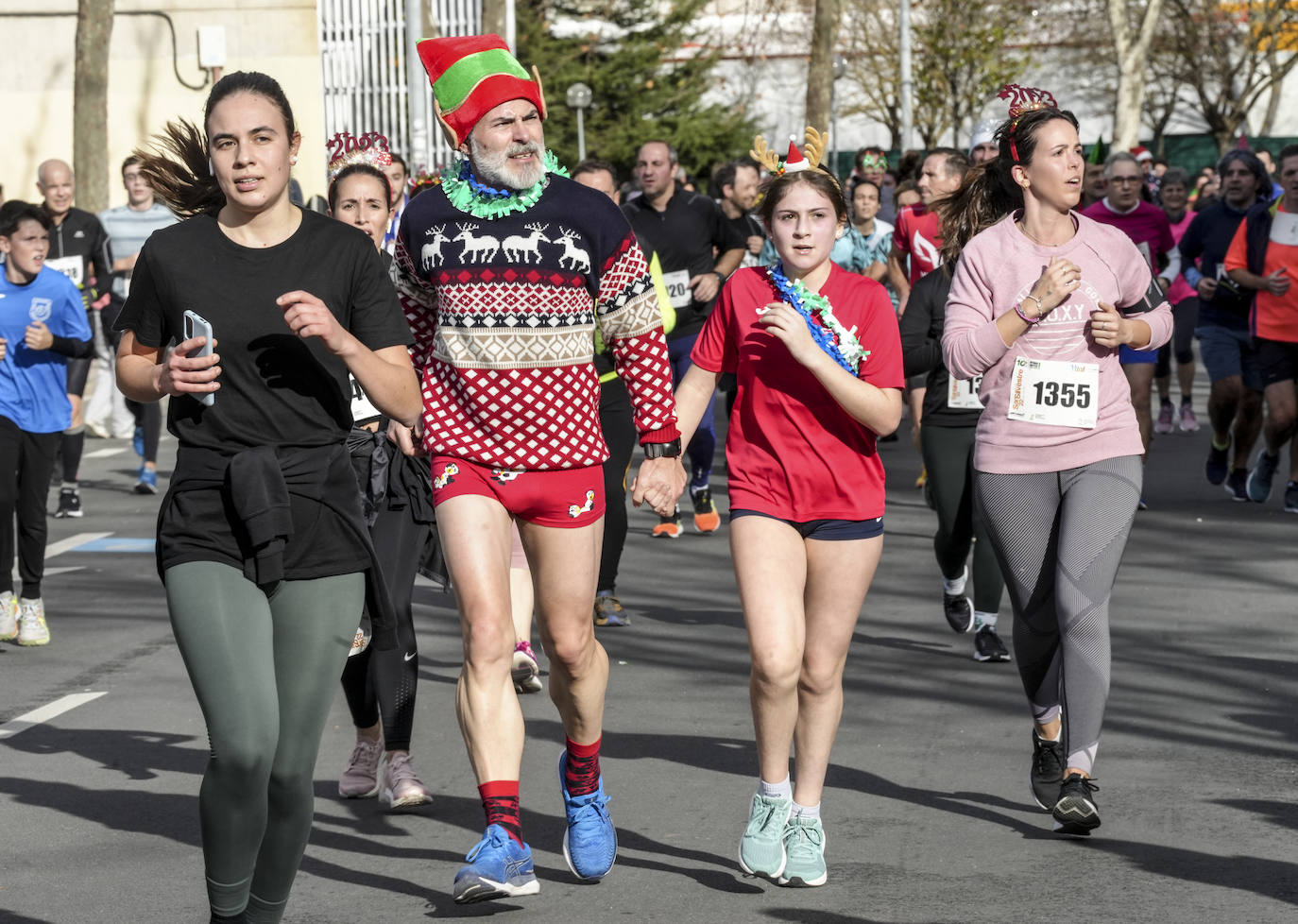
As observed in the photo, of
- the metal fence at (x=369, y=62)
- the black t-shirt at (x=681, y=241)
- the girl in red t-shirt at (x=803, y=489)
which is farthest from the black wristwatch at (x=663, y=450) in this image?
the metal fence at (x=369, y=62)

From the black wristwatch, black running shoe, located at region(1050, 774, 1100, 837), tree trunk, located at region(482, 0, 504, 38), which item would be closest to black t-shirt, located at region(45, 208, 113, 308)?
the black wristwatch

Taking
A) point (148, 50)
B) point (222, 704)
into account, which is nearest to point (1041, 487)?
point (222, 704)

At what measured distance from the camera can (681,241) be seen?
12.4m

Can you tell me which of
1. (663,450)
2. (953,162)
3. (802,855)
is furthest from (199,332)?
(953,162)

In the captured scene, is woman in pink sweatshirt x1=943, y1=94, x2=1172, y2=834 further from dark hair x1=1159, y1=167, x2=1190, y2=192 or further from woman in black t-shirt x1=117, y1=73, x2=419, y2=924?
dark hair x1=1159, y1=167, x2=1190, y2=192

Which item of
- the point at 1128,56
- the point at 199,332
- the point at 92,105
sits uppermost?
the point at 1128,56

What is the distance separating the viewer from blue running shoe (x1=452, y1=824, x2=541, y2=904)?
16.5ft

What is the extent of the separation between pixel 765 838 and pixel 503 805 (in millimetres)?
701

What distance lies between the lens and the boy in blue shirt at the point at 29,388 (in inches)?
368

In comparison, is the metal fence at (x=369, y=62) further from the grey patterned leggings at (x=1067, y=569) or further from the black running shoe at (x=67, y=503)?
the grey patterned leggings at (x=1067, y=569)

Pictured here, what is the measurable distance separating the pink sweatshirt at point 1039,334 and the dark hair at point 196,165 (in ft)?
7.35

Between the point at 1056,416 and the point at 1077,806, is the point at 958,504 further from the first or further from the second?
the point at 1077,806

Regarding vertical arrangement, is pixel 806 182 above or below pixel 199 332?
above

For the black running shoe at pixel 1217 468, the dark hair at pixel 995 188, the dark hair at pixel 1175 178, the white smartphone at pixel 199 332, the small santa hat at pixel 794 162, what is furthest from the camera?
the dark hair at pixel 1175 178
